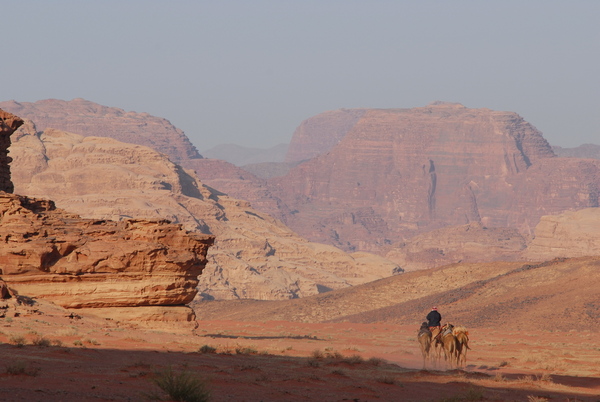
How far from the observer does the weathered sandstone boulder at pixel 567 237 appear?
5017 inches

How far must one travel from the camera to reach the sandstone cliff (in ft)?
316

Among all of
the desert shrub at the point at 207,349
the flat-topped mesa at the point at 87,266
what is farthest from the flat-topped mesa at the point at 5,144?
the desert shrub at the point at 207,349

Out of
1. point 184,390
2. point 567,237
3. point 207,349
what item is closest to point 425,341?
point 207,349

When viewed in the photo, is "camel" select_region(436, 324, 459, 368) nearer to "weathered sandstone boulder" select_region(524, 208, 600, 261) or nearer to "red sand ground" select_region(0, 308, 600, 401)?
"red sand ground" select_region(0, 308, 600, 401)

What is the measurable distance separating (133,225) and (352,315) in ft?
115

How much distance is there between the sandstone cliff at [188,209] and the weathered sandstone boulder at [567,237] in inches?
1146

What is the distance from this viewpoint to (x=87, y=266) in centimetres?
2595

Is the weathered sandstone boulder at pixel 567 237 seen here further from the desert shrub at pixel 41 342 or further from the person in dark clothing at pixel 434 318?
the desert shrub at pixel 41 342

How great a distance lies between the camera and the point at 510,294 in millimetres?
56469

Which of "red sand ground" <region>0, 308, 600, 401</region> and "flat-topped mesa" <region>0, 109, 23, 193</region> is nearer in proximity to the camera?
"red sand ground" <region>0, 308, 600, 401</region>

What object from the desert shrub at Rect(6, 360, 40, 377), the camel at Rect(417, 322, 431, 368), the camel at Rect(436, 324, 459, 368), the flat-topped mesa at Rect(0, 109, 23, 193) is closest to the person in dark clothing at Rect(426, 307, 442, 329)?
the camel at Rect(417, 322, 431, 368)

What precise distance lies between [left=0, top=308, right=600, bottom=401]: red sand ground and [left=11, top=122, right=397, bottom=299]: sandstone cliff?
2516 inches

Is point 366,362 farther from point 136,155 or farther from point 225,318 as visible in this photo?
point 136,155

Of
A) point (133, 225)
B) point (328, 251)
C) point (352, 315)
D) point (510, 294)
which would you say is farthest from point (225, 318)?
A: point (328, 251)
